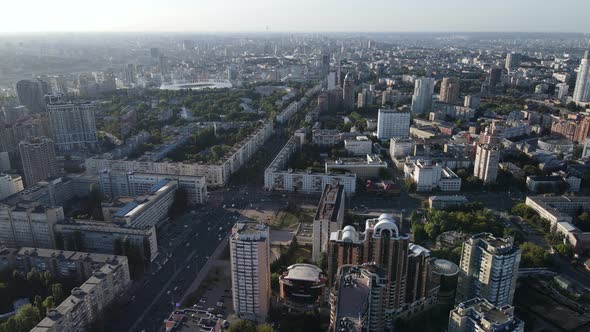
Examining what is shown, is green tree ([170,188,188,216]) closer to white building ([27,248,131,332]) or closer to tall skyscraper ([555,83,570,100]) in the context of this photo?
white building ([27,248,131,332])

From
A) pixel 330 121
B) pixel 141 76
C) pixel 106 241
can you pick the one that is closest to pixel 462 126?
pixel 330 121

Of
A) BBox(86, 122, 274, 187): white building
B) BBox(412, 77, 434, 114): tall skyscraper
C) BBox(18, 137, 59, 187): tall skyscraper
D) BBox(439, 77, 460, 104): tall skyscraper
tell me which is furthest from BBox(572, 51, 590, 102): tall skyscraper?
BBox(18, 137, 59, 187): tall skyscraper

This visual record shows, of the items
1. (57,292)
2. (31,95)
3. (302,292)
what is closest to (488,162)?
(302,292)

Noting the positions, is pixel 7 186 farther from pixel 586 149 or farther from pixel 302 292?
pixel 586 149

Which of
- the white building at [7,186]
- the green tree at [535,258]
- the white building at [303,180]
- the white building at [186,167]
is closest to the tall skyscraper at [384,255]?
the green tree at [535,258]

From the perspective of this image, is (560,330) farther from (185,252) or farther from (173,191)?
(173,191)

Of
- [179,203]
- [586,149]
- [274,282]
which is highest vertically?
[586,149]
